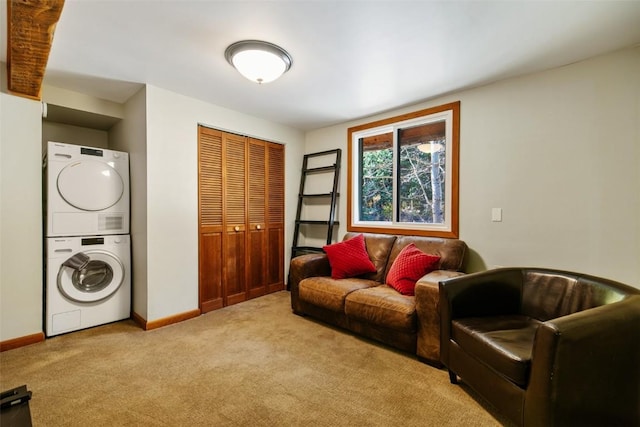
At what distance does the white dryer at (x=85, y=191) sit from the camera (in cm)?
255

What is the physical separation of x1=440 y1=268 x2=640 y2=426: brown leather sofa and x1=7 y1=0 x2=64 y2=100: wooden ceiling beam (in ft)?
9.25

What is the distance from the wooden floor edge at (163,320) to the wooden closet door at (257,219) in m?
0.76

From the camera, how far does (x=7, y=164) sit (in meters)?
2.31

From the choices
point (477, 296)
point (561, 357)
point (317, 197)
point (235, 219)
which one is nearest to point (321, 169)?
point (317, 197)

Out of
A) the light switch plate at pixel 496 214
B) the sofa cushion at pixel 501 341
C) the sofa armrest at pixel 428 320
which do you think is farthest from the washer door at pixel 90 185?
the light switch plate at pixel 496 214

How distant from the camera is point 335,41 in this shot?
77.2 inches

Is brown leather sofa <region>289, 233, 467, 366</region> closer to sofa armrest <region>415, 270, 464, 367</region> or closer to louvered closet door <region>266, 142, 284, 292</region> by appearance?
sofa armrest <region>415, 270, 464, 367</region>

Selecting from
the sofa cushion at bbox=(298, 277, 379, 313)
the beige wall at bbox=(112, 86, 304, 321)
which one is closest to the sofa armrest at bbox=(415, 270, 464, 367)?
the sofa cushion at bbox=(298, 277, 379, 313)

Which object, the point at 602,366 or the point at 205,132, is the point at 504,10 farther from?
the point at 205,132

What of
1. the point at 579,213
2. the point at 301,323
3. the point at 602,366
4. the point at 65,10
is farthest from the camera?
the point at 301,323

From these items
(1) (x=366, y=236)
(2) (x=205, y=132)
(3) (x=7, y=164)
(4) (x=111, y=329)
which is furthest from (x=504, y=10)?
(4) (x=111, y=329)

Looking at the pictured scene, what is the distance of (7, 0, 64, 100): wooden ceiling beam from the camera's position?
148 centimetres

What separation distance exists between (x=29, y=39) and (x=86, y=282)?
2103 millimetres

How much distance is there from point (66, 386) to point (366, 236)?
2799 mm
